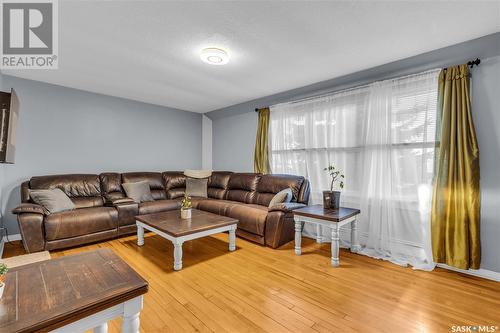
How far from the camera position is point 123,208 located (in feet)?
11.9

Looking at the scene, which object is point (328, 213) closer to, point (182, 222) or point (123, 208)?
point (182, 222)

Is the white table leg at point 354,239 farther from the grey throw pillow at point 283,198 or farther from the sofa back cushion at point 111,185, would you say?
the sofa back cushion at point 111,185

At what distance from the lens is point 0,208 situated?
3299mm

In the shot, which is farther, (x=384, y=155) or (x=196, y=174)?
(x=196, y=174)

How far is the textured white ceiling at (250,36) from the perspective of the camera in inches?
75.4

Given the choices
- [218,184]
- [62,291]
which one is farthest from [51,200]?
[62,291]

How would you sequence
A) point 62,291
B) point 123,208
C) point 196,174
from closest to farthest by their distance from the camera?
1. point 62,291
2. point 123,208
3. point 196,174

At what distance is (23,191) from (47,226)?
→ 84cm

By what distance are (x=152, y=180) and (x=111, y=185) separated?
2.39 feet

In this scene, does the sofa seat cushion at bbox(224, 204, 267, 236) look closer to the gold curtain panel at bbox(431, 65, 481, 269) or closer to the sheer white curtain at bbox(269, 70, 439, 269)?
the sheer white curtain at bbox(269, 70, 439, 269)

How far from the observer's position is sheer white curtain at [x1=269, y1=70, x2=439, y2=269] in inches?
108

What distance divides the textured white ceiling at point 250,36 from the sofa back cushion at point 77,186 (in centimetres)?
155

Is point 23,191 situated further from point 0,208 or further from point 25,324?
point 25,324

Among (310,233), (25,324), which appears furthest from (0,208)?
(310,233)
